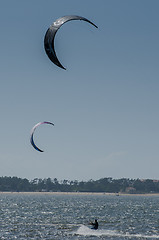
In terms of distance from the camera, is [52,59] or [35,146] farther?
[35,146]

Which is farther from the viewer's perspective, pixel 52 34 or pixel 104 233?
pixel 104 233

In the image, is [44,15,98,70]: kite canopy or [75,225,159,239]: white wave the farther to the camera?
[75,225,159,239]: white wave

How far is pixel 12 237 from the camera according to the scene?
4494 centimetres

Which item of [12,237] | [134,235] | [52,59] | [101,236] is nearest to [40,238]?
[12,237]

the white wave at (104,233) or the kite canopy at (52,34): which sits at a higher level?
the kite canopy at (52,34)

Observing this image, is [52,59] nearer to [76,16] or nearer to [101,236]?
[76,16]

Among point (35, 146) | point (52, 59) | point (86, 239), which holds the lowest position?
point (86, 239)

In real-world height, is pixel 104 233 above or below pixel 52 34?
below

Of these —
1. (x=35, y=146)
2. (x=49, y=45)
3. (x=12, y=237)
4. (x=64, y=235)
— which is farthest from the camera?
(x=64, y=235)

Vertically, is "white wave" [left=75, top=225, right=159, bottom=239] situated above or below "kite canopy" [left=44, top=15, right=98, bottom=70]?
below

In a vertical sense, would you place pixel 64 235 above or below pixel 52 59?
below

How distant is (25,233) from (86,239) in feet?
26.4

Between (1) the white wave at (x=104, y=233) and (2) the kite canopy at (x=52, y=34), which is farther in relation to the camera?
(1) the white wave at (x=104, y=233)

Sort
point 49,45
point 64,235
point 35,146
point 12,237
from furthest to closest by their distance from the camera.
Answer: point 64,235
point 12,237
point 35,146
point 49,45
